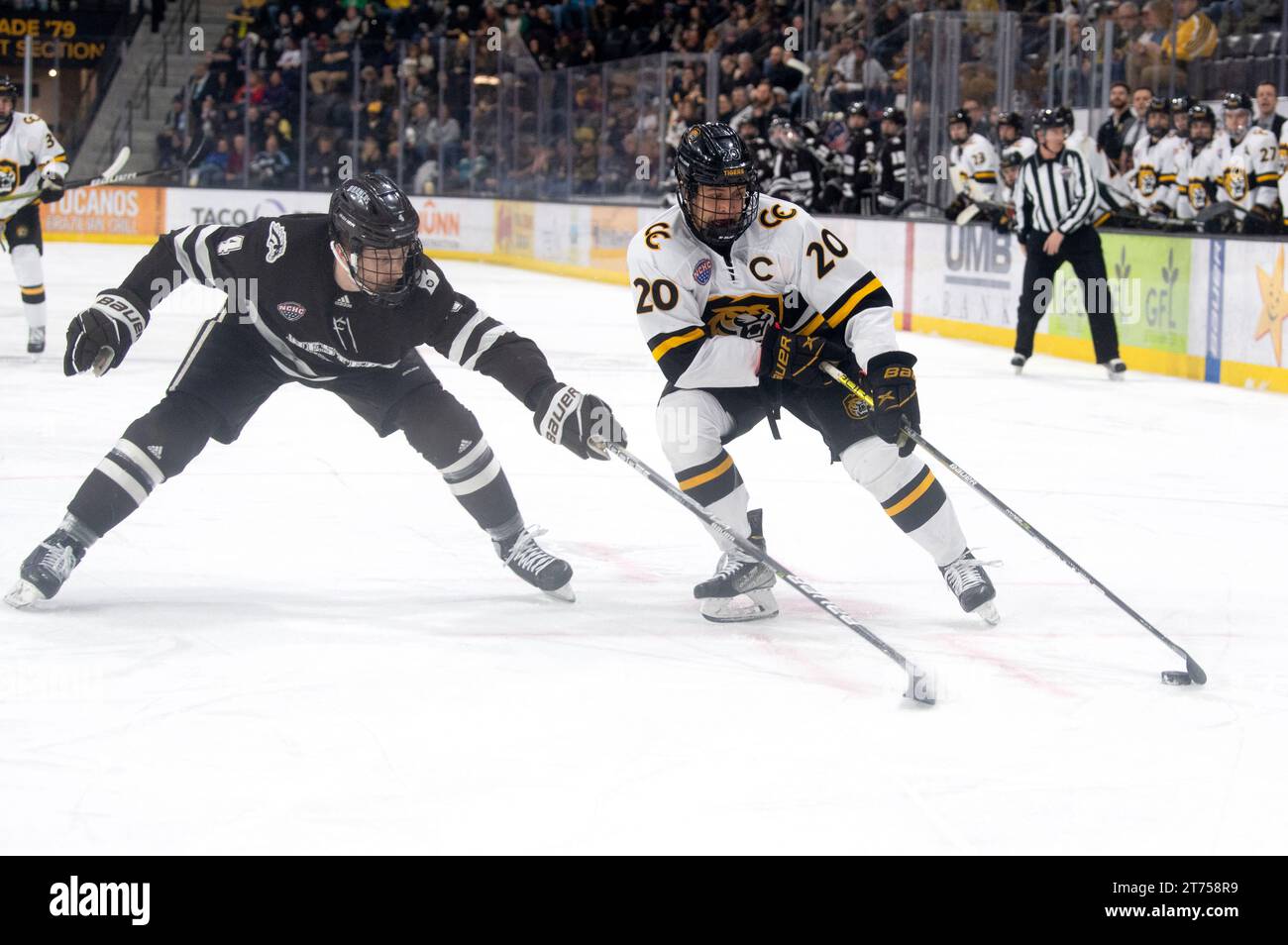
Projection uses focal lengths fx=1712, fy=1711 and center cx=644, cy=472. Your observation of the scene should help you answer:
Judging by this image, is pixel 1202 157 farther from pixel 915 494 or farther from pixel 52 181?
pixel 915 494

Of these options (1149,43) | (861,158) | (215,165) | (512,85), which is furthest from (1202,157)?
(215,165)

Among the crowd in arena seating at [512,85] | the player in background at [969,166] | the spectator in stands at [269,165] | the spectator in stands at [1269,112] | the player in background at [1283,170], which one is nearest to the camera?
the player in background at [1283,170]

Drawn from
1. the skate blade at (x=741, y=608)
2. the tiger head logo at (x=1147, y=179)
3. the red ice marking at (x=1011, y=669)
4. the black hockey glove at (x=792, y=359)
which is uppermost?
the tiger head logo at (x=1147, y=179)

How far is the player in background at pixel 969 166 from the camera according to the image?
1020cm

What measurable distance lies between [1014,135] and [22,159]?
5.49 metres

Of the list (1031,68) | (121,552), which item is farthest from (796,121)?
(121,552)

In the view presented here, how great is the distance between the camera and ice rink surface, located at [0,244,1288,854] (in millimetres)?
2375

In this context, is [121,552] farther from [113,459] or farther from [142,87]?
[142,87]

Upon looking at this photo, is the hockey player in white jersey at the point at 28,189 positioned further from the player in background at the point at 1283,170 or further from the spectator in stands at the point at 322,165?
the spectator in stands at the point at 322,165

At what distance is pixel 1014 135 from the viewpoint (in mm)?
10039

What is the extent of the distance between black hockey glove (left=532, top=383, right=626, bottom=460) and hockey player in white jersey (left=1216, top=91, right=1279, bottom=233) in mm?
6510

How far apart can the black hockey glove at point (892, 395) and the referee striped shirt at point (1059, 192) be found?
5340mm

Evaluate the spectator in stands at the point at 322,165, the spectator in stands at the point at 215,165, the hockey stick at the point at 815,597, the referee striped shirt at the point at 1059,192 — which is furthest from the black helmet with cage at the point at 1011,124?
the spectator in stands at the point at 215,165

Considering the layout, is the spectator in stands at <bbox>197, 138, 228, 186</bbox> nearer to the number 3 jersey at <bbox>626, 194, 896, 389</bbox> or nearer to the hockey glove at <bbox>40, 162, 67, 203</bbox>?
the hockey glove at <bbox>40, 162, 67, 203</bbox>
